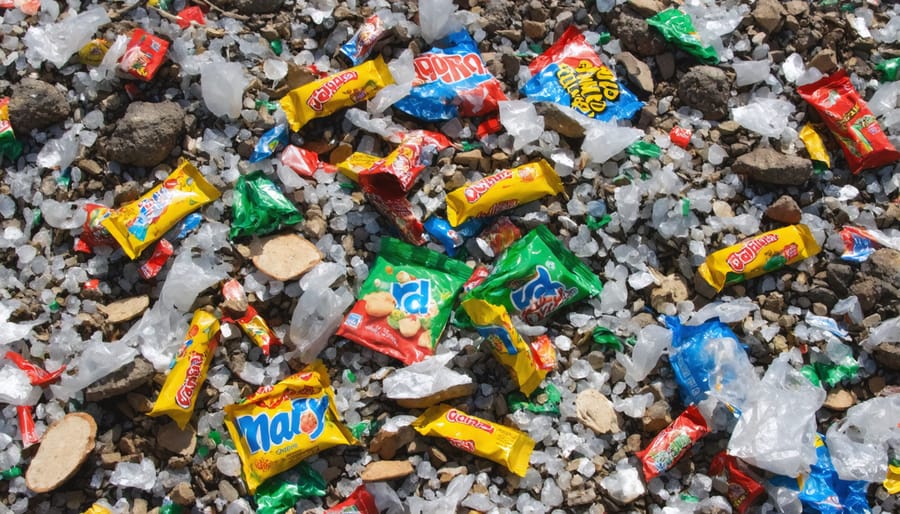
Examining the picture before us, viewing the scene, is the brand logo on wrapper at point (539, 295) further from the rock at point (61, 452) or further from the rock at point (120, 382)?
the rock at point (61, 452)

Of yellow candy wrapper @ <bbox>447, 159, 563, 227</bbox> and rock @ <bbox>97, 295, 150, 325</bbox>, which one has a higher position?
yellow candy wrapper @ <bbox>447, 159, 563, 227</bbox>

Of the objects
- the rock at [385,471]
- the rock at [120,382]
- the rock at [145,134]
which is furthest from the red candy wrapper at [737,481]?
the rock at [145,134]

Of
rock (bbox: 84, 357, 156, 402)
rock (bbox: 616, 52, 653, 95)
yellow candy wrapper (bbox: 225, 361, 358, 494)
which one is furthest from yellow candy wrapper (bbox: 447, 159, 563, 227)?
rock (bbox: 84, 357, 156, 402)

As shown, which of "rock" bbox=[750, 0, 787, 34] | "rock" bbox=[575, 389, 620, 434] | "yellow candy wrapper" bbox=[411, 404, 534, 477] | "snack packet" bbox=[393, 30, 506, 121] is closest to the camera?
"yellow candy wrapper" bbox=[411, 404, 534, 477]

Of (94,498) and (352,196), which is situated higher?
(352,196)

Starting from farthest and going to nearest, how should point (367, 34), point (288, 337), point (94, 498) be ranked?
point (367, 34), point (288, 337), point (94, 498)

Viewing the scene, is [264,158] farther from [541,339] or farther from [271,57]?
[541,339]

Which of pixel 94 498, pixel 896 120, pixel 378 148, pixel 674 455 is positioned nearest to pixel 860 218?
pixel 896 120

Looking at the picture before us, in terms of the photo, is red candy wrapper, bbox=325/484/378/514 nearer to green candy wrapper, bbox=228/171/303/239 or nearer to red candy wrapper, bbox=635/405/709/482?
red candy wrapper, bbox=635/405/709/482
